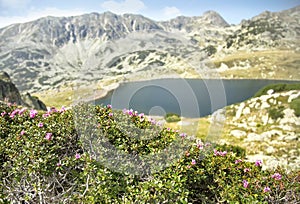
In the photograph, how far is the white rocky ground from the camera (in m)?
25.4

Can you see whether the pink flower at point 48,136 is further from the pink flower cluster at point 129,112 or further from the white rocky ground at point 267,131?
the white rocky ground at point 267,131

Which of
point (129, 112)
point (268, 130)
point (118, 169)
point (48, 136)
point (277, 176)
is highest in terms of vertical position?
point (129, 112)

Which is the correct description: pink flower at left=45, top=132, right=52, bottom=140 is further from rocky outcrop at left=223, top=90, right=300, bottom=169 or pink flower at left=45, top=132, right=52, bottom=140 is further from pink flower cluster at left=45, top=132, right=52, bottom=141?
rocky outcrop at left=223, top=90, right=300, bottom=169

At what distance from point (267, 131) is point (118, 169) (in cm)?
3262

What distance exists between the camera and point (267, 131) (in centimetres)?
3484

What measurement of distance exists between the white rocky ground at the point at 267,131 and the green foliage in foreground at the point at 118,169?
477 inches

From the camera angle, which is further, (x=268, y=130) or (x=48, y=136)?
(x=268, y=130)

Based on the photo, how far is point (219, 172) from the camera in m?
6.53

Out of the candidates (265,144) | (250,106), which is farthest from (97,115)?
(250,106)

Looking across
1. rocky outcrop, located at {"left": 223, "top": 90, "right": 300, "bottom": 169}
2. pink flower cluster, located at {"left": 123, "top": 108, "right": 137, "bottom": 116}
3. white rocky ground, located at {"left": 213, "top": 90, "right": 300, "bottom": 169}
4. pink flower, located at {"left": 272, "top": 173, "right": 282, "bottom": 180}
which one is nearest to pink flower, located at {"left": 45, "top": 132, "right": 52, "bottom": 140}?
pink flower cluster, located at {"left": 123, "top": 108, "right": 137, "bottom": 116}

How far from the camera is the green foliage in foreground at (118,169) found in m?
5.59

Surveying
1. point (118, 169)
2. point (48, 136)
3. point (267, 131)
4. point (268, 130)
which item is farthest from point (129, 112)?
point (268, 130)

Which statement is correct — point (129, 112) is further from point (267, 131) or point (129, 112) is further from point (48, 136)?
point (267, 131)

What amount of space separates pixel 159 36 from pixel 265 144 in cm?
2121
